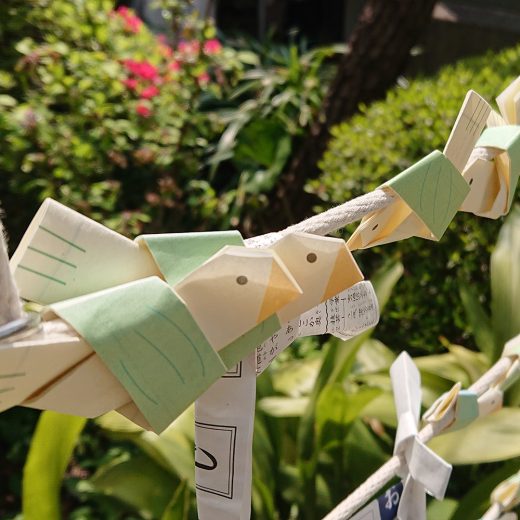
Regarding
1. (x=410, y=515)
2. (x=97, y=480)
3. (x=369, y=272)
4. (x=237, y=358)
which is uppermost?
(x=237, y=358)

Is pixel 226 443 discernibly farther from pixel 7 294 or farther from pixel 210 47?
pixel 210 47

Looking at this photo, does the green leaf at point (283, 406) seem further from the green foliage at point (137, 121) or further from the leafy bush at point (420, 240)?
the green foliage at point (137, 121)

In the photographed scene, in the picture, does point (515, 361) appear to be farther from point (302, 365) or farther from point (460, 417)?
point (302, 365)

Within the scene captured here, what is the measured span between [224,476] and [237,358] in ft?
0.41

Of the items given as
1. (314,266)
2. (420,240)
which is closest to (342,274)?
(314,266)

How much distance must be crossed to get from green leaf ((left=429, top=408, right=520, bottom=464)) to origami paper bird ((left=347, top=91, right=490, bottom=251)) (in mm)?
937

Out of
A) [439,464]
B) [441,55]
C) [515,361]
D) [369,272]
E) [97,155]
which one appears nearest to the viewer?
[439,464]

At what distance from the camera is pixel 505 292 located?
74.0 inches

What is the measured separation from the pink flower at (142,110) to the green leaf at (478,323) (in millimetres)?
1529

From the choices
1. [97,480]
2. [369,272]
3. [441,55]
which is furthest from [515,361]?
[441,55]

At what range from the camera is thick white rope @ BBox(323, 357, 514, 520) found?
0.73 m

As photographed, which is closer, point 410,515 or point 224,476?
point 224,476

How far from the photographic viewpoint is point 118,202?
3.02 metres

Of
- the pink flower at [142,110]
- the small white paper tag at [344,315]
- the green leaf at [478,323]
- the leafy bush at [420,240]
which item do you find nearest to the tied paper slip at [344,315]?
the small white paper tag at [344,315]
